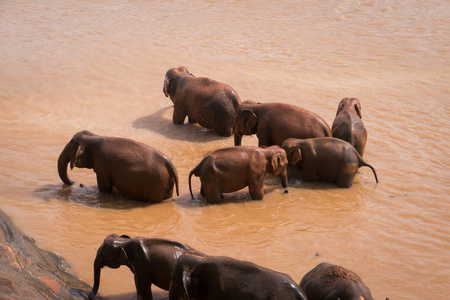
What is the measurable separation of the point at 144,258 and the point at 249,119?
412 cm

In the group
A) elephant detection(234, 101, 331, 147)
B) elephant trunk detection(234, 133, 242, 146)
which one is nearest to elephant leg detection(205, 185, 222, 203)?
elephant detection(234, 101, 331, 147)

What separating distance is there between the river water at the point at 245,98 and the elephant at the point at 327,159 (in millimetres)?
196

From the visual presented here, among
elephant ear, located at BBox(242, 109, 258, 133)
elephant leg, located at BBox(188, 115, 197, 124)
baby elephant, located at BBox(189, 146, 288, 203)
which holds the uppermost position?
elephant ear, located at BBox(242, 109, 258, 133)

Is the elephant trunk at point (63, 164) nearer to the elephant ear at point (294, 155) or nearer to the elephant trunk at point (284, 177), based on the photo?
the elephant trunk at point (284, 177)

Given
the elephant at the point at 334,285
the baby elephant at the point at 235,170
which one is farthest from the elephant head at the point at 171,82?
the elephant at the point at 334,285

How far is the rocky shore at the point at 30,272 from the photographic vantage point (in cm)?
449

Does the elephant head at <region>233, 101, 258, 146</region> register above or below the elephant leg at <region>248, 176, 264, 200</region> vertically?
above

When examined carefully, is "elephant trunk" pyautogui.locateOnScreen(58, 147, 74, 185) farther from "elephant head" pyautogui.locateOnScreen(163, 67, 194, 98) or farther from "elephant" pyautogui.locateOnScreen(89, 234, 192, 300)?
"elephant head" pyautogui.locateOnScreen(163, 67, 194, 98)

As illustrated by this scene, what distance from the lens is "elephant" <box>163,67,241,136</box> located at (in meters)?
9.73

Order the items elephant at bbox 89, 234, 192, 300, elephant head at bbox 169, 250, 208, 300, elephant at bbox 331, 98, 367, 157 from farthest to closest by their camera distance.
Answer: elephant at bbox 331, 98, 367, 157
elephant at bbox 89, 234, 192, 300
elephant head at bbox 169, 250, 208, 300

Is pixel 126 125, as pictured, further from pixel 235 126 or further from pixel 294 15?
pixel 294 15

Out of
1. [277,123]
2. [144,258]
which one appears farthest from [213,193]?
[144,258]

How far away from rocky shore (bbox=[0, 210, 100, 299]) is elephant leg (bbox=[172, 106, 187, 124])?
15.0 ft

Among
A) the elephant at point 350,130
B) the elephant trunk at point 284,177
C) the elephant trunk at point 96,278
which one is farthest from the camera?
the elephant at point 350,130
